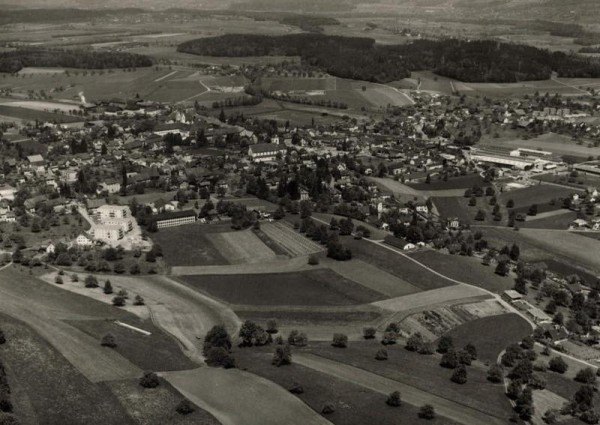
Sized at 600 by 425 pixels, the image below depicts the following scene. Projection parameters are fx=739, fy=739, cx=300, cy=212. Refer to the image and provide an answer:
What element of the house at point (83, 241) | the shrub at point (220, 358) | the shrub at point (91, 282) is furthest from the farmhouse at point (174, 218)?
the shrub at point (220, 358)

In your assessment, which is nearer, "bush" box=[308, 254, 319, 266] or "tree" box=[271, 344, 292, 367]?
"tree" box=[271, 344, 292, 367]

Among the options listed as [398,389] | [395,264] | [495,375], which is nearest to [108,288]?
[395,264]

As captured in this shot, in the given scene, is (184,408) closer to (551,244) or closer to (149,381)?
(149,381)

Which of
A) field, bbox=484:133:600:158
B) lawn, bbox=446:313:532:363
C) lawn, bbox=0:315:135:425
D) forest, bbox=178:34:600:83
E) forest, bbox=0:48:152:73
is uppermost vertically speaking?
forest, bbox=178:34:600:83

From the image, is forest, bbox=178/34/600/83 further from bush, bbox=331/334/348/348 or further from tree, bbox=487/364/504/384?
tree, bbox=487/364/504/384

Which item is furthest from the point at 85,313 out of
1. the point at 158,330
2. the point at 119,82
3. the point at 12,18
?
the point at 12,18

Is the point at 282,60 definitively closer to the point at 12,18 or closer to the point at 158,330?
the point at 12,18

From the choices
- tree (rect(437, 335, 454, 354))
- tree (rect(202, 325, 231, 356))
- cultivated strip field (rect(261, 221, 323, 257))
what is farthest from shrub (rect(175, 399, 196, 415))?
cultivated strip field (rect(261, 221, 323, 257))
